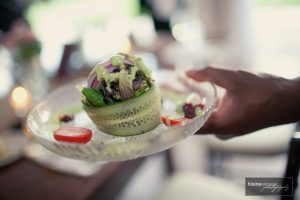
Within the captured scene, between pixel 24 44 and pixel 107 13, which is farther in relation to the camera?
pixel 107 13

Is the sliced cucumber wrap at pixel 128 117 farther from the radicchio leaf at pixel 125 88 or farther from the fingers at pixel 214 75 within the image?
the fingers at pixel 214 75

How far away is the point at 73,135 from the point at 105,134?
0.30 feet

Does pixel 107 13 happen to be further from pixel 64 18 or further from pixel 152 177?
pixel 152 177

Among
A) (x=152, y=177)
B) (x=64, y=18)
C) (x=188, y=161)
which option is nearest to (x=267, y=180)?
(x=188, y=161)

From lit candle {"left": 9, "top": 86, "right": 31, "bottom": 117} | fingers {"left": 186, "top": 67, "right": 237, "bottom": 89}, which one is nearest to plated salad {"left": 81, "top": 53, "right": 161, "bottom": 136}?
fingers {"left": 186, "top": 67, "right": 237, "bottom": 89}

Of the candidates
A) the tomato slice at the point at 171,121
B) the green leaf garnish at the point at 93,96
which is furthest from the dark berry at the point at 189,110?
the green leaf garnish at the point at 93,96

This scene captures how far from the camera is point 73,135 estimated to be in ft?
2.61

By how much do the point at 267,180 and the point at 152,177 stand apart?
6.40 feet

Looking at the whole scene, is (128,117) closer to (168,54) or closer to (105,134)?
(105,134)

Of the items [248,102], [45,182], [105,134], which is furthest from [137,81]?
[45,182]

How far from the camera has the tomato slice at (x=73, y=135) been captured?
2.60 ft

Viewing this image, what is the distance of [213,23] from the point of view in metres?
2.68

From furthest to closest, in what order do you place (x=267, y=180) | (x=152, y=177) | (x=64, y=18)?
1. (x=64, y=18)
2. (x=152, y=177)
3. (x=267, y=180)

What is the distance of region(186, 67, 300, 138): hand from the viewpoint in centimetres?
84
